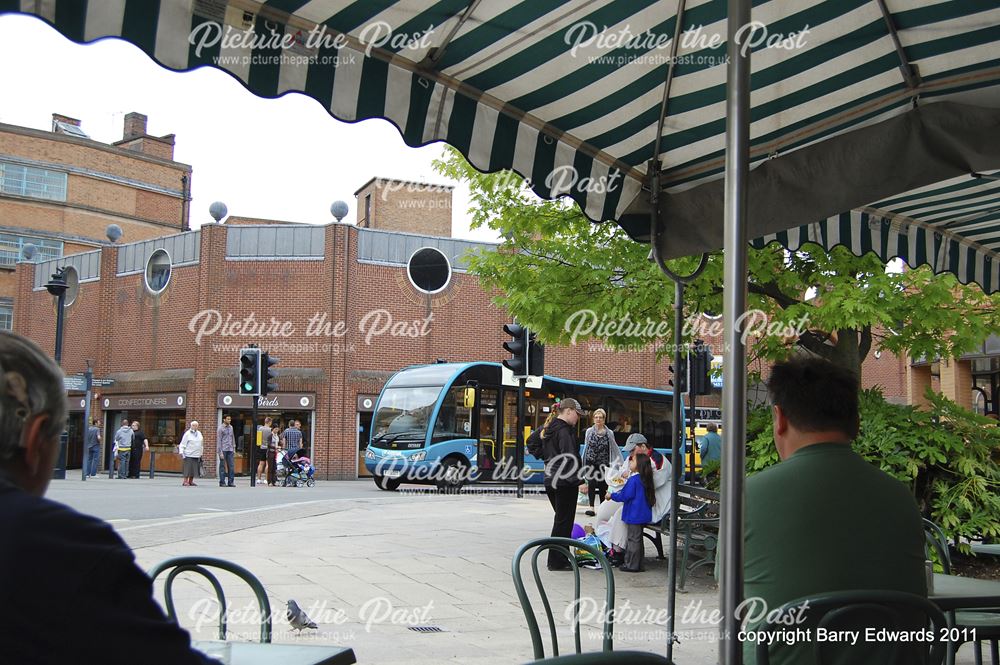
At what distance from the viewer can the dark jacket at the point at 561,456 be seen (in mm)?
9461

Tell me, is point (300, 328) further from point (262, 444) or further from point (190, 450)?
point (190, 450)

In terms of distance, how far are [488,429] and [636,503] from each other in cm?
1506

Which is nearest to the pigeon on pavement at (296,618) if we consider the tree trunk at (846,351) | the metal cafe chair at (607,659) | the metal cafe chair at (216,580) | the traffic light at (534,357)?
the metal cafe chair at (216,580)

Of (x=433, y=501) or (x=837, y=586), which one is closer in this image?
(x=837, y=586)

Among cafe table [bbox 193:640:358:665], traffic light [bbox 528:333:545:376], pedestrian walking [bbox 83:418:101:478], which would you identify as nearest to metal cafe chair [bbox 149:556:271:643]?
cafe table [bbox 193:640:358:665]

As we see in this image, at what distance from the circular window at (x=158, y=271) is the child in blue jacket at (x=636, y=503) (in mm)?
29332

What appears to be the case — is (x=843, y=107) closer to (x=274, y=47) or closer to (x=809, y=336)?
(x=274, y=47)

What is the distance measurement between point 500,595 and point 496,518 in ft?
23.5

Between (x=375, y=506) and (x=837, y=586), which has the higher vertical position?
(x=837, y=586)

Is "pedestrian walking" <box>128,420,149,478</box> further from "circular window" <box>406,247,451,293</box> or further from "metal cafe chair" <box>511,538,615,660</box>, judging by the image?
"metal cafe chair" <box>511,538,615,660</box>

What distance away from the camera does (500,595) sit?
817 centimetres

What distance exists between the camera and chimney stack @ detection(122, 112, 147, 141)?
53.5m

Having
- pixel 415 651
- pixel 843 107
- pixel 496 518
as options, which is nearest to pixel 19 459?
pixel 843 107

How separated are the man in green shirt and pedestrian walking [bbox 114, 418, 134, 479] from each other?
96.8 feet
